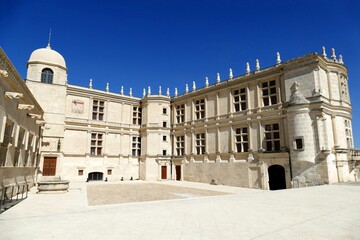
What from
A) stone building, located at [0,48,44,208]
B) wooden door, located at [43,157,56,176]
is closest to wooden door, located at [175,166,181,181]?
wooden door, located at [43,157,56,176]

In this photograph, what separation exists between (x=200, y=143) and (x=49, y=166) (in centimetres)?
1694

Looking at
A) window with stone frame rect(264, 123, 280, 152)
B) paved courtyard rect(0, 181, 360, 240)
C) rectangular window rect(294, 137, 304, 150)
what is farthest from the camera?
window with stone frame rect(264, 123, 280, 152)

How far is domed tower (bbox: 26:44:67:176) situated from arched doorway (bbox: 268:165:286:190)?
872 inches

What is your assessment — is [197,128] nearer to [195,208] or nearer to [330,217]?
[195,208]

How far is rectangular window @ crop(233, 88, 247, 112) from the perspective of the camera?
25303 mm

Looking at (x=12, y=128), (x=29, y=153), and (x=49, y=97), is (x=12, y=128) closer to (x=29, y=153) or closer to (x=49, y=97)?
(x=29, y=153)

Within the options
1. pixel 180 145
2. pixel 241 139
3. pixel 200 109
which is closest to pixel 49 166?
pixel 180 145

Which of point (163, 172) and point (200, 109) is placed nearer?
point (200, 109)

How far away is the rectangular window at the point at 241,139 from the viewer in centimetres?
2441

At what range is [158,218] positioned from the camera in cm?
793

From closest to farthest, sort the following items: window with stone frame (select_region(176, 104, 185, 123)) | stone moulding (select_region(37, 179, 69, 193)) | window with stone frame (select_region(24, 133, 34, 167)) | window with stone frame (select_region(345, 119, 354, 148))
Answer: stone moulding (select_region(37, 179, 69, 193)), window with stone frame (select_region(24, 133, 34, 167)), window with stone frame (select_region(345, 119, 354, 148)), window with stone frame (select_region(176, 104, 185, 123))

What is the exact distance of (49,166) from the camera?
26.3m

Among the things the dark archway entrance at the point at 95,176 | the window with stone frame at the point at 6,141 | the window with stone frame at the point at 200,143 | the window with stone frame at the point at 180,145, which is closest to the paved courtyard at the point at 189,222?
the window with stone frame at the point at 6,141

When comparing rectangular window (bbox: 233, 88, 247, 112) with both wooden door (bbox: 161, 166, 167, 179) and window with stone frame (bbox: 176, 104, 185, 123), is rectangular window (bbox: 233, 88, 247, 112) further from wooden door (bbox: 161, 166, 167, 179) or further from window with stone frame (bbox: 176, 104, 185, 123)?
wooden door (bbox: 161, 166, 167, 179)
